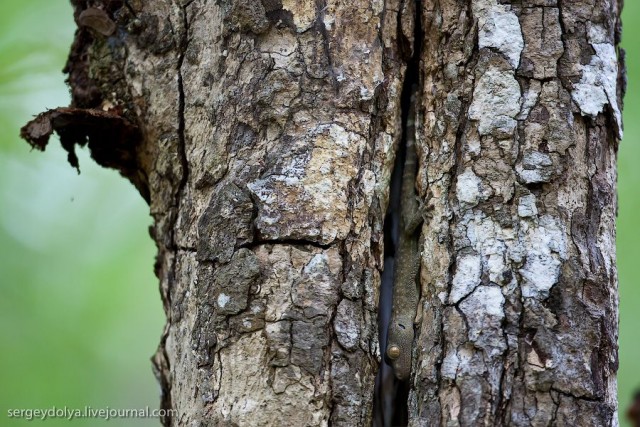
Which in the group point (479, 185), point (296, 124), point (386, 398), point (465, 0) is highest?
point (465, 0)

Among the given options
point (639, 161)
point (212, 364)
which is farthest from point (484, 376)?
point (639, 161)

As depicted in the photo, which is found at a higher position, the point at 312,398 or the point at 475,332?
the point at 475,332

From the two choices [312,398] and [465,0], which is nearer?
[312,398]

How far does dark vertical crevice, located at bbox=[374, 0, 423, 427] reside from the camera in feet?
9.25

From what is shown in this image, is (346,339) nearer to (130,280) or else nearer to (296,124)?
(296,124)

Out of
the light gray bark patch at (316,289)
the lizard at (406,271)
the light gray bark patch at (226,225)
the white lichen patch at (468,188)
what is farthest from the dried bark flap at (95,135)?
the white lichen patch at (468,188)

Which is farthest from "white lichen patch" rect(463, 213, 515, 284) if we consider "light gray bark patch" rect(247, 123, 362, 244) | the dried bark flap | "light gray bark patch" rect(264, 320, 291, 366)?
the dried bark flap

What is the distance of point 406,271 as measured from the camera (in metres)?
2.78

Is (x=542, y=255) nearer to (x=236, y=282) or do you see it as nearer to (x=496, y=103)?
(x=496, y=103)

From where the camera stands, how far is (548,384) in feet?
7.41

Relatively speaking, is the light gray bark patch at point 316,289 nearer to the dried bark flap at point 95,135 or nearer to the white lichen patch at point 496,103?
the white lichen patch at point 496,103

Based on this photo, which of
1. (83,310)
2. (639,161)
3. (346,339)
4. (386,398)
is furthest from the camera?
(83,310)

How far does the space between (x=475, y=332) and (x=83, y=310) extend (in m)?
4.93

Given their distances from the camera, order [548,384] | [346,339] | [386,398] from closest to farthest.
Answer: [548,384] → [346,339] → [386,398]
